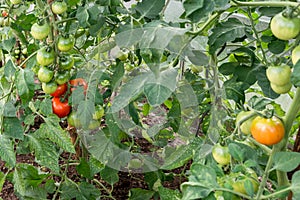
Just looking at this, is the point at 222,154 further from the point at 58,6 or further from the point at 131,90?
the point at 58,6

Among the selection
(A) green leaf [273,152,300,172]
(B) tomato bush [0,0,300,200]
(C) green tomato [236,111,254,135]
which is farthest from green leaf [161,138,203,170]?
(A) green leaf [273,152,300,172]

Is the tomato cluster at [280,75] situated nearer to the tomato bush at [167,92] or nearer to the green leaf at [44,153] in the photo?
the tomato bush at [167,92]

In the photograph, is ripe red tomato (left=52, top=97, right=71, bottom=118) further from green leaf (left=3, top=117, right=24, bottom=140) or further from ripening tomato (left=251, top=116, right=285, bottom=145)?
ripening tomato (left=251, top=116, right=285, bottom=145)

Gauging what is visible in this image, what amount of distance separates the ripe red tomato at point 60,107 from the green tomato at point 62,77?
83mm

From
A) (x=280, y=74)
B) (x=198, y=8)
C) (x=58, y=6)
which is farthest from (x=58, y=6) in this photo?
(x=280, y=74)

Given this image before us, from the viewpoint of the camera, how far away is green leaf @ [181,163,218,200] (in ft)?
2.24

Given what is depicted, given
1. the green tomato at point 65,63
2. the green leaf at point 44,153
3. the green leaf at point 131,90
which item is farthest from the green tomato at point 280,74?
the green leaf at point 44,153

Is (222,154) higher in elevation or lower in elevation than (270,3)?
lower

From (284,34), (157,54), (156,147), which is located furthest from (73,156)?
(284,34)

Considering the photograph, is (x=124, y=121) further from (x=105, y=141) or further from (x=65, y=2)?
(x=65, y=2)

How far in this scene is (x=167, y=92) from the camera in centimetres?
77

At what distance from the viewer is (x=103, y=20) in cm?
113

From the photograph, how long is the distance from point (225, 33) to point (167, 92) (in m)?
0.31

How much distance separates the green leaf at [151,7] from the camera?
1.00 metres
